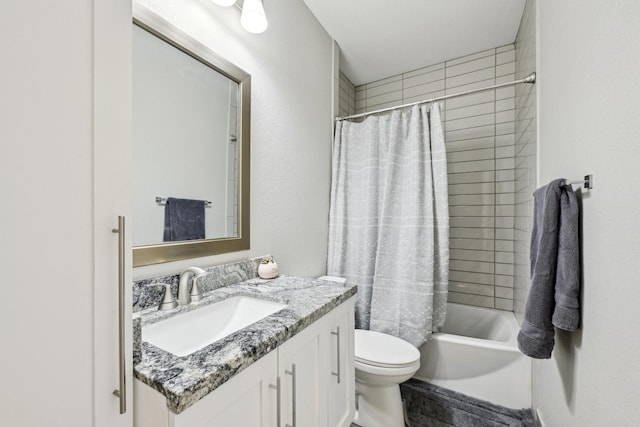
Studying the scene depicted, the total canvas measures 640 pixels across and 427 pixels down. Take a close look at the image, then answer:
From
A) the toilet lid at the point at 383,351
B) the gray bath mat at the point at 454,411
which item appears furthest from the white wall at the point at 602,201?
the toilet lid at the point at 383,351

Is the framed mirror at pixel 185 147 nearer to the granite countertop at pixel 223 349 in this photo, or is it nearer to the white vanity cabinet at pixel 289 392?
the granite countertop at pixel 223 349

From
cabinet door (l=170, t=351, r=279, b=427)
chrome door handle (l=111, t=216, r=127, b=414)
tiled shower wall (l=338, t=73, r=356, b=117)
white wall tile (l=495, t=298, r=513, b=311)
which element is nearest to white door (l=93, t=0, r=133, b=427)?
chrome door handle (l=111, t=216, r=127, b=414)

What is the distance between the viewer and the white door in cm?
52

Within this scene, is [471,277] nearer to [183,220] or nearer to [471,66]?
[471,66]

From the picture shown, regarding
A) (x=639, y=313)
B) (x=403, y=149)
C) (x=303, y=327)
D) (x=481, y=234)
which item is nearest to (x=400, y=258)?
(x=403, y=149)

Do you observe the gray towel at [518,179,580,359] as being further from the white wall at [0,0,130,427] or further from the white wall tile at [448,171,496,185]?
the white wall tile at [448,171,496,185]

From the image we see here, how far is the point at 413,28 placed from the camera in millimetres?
2018

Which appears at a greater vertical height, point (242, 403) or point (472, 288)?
point (242, 403)

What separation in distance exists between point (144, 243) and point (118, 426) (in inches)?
22.8

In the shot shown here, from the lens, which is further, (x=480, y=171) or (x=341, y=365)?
(x=480, y=171)

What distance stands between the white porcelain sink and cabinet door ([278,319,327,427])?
0.18 m

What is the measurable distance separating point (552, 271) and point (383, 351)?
36.4 inches

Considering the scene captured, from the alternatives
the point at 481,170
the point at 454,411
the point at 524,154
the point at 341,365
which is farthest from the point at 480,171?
the point at 341,365

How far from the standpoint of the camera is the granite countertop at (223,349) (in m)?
0.56
